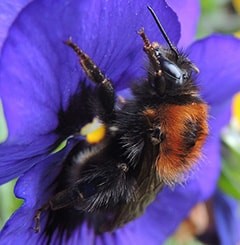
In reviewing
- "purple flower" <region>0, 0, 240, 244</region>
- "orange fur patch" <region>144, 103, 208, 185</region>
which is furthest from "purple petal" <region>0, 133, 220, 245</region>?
"orange fur patch" <region>144, 103, 208, 185</region>

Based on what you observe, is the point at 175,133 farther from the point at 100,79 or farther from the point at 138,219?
the point at 138,219

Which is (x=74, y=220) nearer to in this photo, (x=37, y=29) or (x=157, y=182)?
(x=157, y=182)

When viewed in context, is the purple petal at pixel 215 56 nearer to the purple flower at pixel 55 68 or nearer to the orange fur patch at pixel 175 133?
the purple flower at pixel 55 68

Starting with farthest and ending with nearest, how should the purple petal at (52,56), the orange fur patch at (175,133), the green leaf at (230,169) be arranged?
the green leaf at (230,169) → the orange fur patch at (175,133) → the purple petal at (52,56)

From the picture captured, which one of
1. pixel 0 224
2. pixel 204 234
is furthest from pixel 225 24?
pixel 0 224

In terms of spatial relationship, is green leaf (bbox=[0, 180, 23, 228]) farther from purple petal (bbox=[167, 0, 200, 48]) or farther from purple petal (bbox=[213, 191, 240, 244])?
purple petal (bbox=[213, 191, 240, 244])

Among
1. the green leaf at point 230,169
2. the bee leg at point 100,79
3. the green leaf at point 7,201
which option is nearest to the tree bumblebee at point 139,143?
the bee leg at point 100,79
